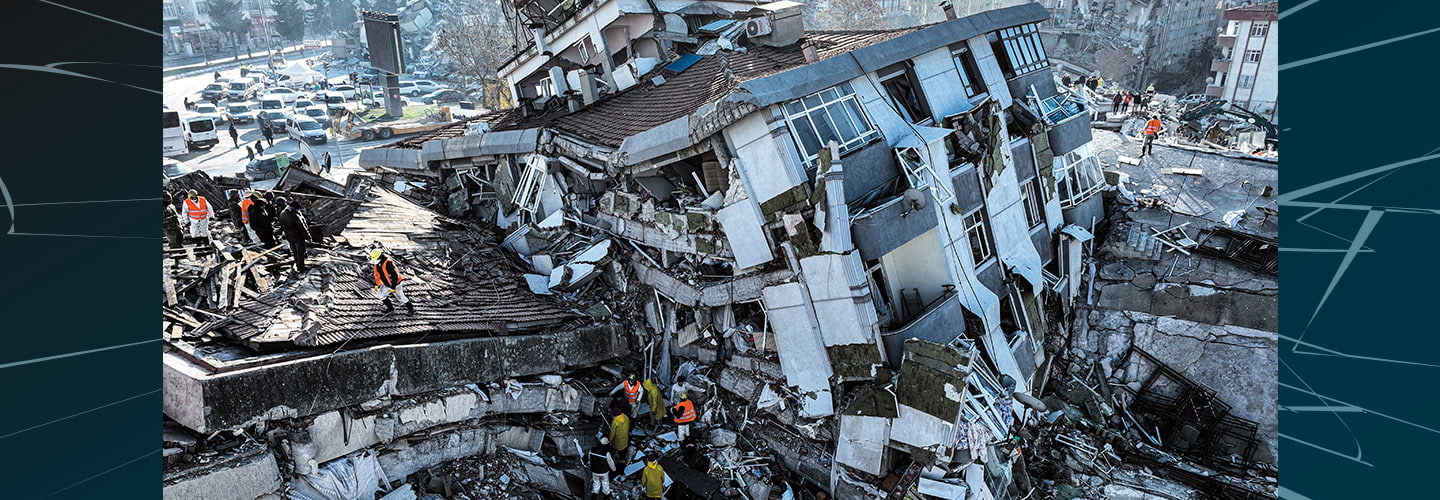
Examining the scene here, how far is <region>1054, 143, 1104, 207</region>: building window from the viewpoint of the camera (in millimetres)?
15562

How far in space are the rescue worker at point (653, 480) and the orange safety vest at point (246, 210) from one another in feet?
24.0

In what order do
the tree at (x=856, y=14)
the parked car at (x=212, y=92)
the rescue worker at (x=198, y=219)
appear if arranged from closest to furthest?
the rescue worker at (x=198, y=219) → the parked car at (x=212, y=92) → the tree at (x=856, y=14)

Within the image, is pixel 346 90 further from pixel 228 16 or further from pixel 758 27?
pixel 758 27

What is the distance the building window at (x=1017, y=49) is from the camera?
15.3 m

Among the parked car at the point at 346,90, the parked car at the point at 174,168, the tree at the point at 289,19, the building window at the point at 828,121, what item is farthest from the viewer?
the tree at the point at 289,19

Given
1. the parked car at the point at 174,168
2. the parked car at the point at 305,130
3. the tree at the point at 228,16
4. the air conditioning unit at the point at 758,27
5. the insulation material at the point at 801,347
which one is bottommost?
the insulation material at the point at 801,347

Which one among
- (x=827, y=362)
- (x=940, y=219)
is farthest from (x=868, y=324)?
(x=940, y=219)

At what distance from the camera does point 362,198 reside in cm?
1589

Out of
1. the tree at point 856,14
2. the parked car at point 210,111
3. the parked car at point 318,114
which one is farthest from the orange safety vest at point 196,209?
the tree at point 856,14

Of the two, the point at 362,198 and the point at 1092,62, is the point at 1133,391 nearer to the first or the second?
the point at 362,198

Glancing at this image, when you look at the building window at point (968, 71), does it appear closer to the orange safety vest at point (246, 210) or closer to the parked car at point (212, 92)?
the orange safety vest at point (246, 210)

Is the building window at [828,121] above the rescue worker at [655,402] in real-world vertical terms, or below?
above

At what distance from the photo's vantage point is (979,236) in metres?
13.1

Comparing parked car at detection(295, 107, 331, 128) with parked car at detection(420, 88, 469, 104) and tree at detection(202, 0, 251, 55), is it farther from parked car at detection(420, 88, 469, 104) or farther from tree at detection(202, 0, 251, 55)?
tree at detection(202, 0, 251, 55)
